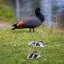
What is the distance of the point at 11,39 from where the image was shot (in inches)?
353

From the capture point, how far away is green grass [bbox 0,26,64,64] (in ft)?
23.0

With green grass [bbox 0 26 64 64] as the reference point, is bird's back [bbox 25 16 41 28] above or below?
above

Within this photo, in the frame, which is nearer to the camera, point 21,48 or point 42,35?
point 21,48

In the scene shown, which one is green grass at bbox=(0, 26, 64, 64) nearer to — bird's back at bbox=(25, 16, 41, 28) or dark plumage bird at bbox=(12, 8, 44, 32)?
dark plumage bird at bbox=(12, 8, 44, 32)

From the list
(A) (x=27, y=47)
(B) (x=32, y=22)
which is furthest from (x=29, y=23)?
(A) (x=27, y=47)

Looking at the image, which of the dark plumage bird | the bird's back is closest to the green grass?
the dark plumage bird

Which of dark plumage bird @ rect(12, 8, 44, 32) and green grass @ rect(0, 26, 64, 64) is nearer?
green grass @ rect(0, 26, 64, 64)

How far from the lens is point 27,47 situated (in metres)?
7.98

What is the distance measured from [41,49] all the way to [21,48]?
535mm

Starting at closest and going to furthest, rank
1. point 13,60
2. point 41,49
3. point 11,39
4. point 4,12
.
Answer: point 13,60
point 41,49
point 11,39
point 4,12

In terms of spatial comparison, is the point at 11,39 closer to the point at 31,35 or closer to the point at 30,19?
the point at 31,35

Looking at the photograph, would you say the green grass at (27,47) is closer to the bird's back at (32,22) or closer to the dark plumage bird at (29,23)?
A: the dark plumage bird at (29,23)

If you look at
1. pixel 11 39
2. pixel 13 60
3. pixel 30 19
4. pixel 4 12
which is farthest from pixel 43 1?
pixel 13 60

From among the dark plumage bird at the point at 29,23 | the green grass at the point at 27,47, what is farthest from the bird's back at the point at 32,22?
the green grass at the point at 27,47
